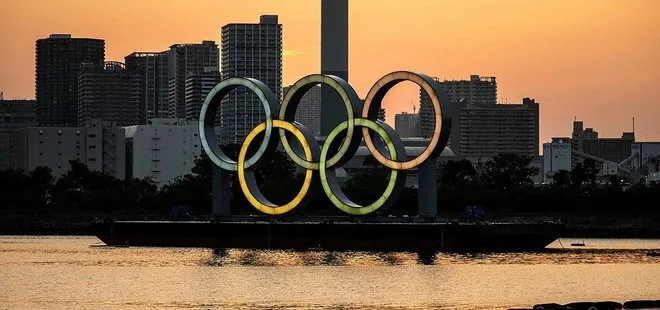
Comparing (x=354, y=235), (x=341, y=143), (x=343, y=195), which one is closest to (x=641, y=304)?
(x=354, y=235)

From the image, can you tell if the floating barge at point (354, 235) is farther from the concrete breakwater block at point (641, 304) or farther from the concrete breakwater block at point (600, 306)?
the concrete breakwater block at point (600, 306)

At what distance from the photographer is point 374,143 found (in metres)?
162

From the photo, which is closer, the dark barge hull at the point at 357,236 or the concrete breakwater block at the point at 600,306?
the concrete breakwater block at the point at 600,306

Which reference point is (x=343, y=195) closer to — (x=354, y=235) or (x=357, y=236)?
(x=354, y=235)

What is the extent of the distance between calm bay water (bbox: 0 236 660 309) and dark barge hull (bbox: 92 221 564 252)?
214cm

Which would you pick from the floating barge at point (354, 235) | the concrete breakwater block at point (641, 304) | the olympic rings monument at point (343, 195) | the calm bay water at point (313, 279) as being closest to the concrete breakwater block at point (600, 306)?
the concrete breakwater block at point (641, 304)

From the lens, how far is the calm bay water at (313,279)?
114750 mm

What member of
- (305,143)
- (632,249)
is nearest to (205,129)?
(305,143)

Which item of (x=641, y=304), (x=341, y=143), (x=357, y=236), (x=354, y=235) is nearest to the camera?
(x=641, y=304)

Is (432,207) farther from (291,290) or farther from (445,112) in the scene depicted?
(291,290)

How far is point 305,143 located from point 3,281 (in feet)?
137

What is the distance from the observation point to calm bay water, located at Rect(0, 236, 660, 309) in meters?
115

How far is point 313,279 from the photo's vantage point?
131250 millimetres

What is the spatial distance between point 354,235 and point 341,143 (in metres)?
8.96
